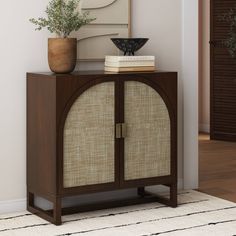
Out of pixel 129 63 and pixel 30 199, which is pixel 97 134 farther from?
pixel 30 199

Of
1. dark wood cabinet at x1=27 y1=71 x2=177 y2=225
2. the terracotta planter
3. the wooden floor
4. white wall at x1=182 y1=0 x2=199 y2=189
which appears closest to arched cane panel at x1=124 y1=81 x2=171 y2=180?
dark wood cabinet at x1=27 y1=71 x2=177 y2=225

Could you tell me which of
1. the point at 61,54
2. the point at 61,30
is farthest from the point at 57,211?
the point at 61,30

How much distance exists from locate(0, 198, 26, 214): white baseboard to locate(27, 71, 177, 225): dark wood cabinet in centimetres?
5

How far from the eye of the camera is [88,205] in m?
4.09

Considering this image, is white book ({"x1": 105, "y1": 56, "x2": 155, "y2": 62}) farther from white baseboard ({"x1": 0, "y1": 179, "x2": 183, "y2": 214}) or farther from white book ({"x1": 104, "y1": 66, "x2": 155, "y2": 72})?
white baseboard ({"x1": 0, "y1": 179, "x2": 183, "y2": 214})

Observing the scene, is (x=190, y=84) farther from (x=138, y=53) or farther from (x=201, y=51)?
(x=201, y=51)

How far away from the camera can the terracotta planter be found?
386cm

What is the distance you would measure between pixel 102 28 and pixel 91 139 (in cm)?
78

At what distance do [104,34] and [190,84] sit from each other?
2.39ft

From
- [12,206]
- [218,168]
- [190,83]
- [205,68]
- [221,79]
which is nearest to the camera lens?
[12,206]

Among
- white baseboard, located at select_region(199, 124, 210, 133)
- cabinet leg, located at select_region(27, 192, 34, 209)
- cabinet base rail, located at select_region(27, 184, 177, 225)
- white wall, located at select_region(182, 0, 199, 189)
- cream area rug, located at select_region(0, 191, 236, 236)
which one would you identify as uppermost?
white wall, located at select_region(182, 0, 199, 189)

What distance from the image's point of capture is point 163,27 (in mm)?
4488

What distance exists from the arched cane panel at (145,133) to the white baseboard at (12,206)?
2.12 ft

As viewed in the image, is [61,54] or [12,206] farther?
[12,206]
